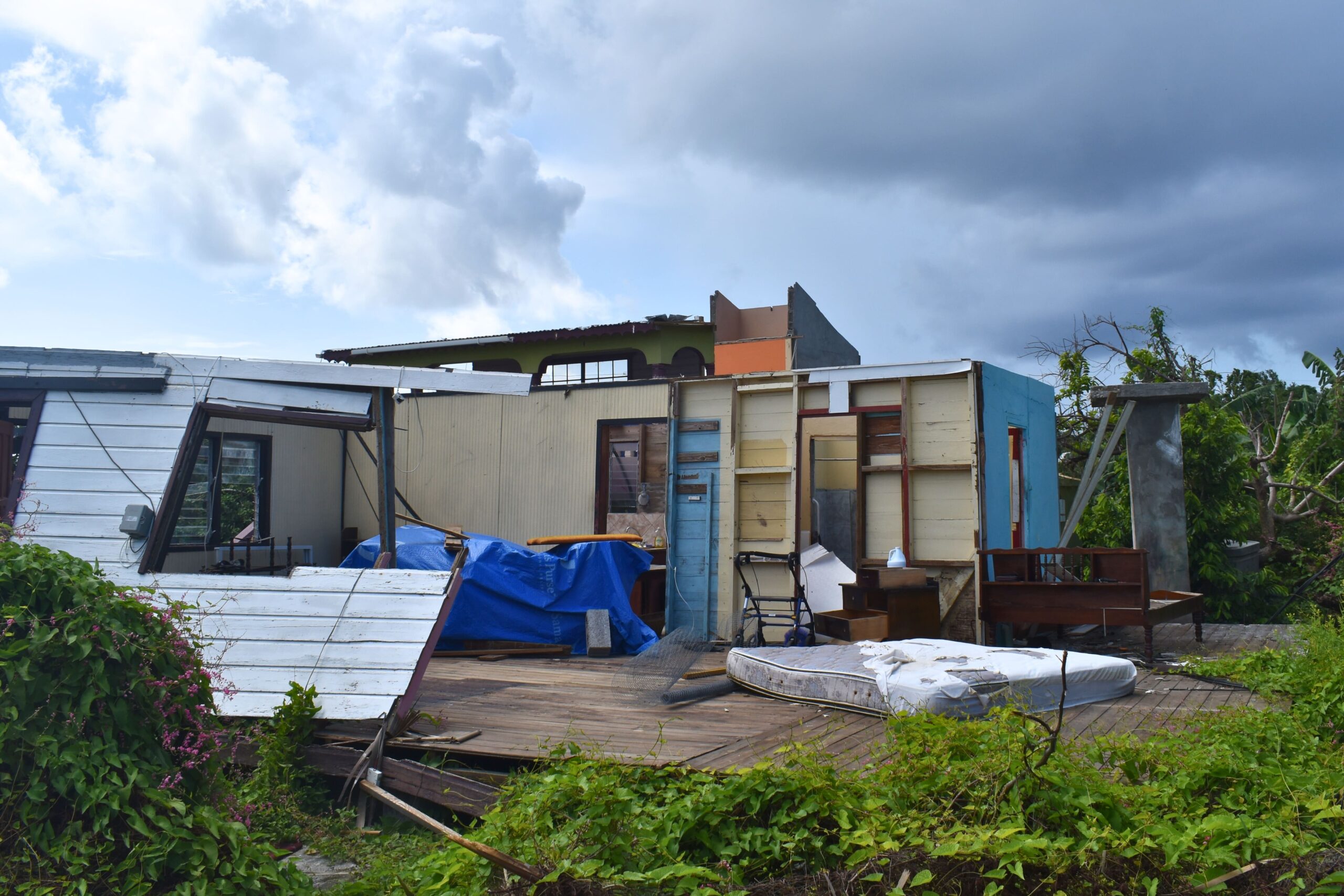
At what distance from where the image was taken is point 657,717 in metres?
5.96

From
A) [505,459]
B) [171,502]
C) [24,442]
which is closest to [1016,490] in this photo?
[505,459]

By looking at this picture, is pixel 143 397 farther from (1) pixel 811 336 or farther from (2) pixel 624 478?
(1) pixel 811 336

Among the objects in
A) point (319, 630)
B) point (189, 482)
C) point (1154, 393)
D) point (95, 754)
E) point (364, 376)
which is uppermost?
point (1154, 393)

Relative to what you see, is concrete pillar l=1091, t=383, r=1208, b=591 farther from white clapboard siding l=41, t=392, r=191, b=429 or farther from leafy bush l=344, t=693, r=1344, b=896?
white clapboard siding l=41, t=392, r=191, b=429

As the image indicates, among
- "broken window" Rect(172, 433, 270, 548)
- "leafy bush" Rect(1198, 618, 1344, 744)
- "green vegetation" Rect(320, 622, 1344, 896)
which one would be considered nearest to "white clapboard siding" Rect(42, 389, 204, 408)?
"broken window" Rect(172, 433, 270, 548)

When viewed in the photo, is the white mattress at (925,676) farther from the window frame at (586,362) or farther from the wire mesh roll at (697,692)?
the window frame at (586,362)

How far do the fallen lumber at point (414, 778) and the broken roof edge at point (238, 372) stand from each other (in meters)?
2.44

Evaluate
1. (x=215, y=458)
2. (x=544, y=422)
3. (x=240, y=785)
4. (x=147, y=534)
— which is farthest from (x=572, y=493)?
(x=240, y=785)

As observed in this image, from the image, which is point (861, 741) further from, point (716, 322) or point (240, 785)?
point (716, 322)

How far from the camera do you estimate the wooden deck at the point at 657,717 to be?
5.02 meters

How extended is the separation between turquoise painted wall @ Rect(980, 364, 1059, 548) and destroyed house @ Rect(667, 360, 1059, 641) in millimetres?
21

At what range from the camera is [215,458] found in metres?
10.6

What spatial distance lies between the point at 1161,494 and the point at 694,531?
16.8ft

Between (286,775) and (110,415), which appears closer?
(286,775)
